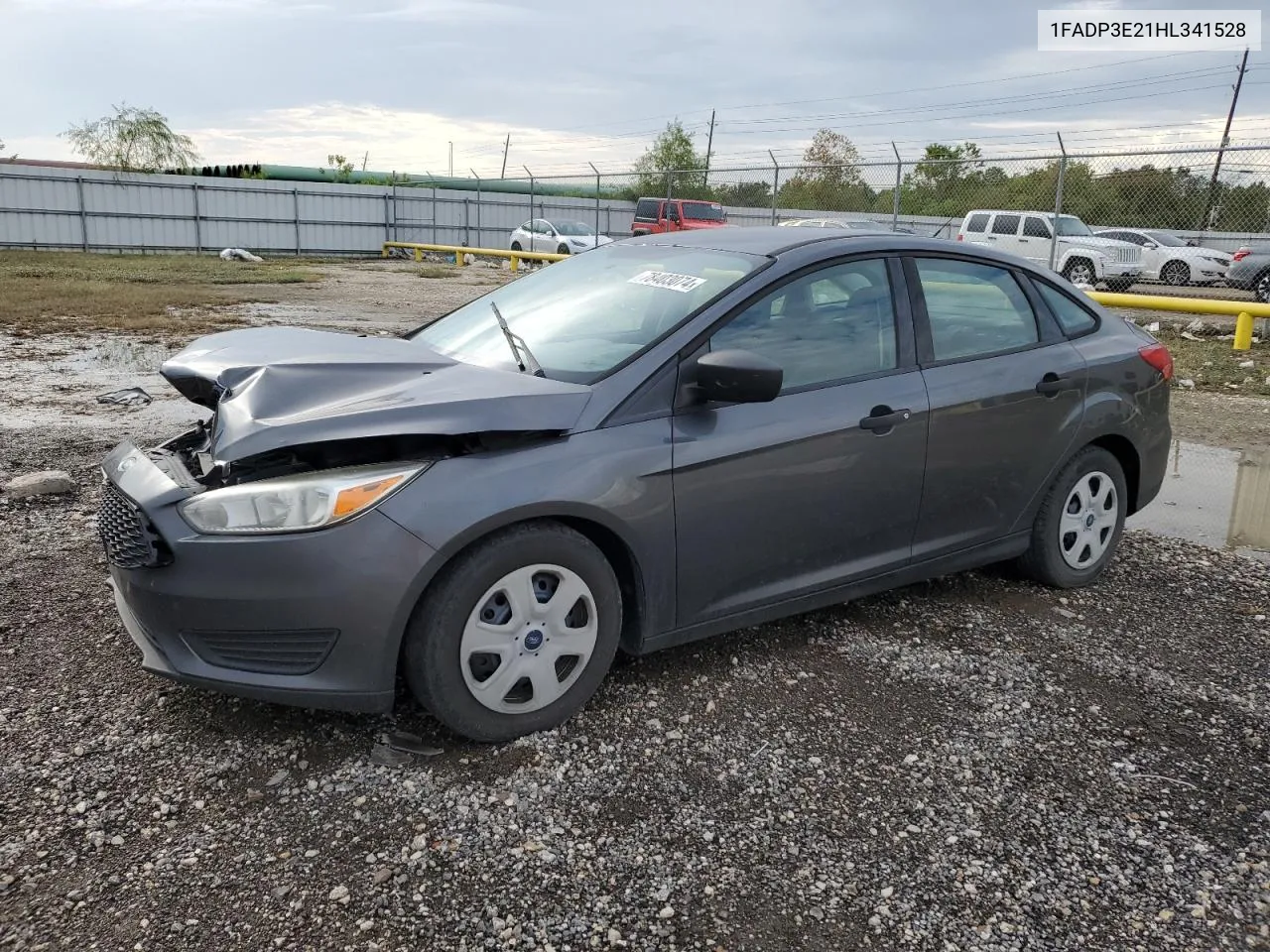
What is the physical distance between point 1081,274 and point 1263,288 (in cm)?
365

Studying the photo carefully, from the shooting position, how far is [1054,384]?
429 centimetres

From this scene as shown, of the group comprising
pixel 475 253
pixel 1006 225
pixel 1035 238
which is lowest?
pixel 475 253

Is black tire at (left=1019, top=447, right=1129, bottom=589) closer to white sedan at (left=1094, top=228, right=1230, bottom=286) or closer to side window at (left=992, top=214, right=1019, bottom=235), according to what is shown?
side window at (left=992, top=214, right=1019, bottom=235)

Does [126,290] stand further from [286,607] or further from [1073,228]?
[1073,228]

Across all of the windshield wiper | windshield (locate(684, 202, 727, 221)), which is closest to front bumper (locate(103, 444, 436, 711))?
the windshield wiper

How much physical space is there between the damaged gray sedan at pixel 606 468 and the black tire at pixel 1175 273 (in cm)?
2120

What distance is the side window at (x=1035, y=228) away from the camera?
21.4 meters

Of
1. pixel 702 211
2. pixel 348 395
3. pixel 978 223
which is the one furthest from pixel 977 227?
pixel 348 395

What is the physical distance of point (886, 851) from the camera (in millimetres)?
2691

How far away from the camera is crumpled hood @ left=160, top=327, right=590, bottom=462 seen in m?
2.91

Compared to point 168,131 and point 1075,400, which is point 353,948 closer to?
point 1075,400

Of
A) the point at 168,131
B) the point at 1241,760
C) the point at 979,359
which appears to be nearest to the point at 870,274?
the point at 979,359

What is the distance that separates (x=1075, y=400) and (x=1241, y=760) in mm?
1672

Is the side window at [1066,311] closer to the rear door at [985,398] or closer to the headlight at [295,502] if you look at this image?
the rear door at [985,398]
